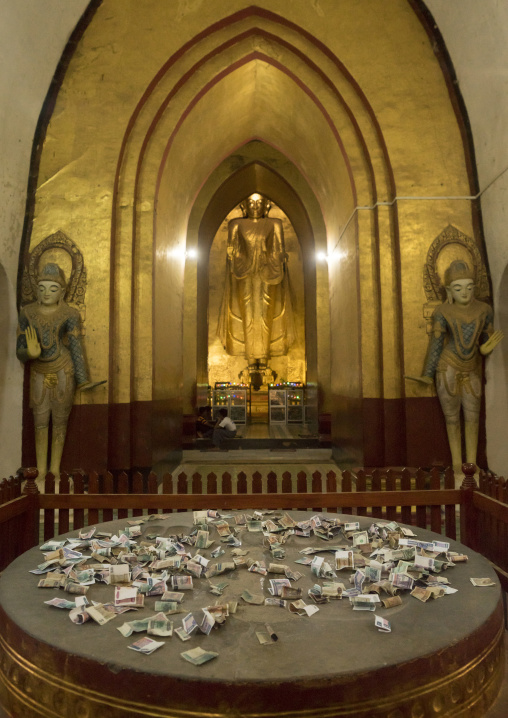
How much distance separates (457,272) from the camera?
5414mm

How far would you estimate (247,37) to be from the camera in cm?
652

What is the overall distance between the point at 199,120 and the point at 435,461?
5484 millimetres

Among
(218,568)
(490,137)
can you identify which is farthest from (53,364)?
(490,137)

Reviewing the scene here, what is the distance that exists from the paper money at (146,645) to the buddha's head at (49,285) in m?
4.69

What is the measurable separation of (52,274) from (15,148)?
1.49 m

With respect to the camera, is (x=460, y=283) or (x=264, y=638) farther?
(x=460, y=283)

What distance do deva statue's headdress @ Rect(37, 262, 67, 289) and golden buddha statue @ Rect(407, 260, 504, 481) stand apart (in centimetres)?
399

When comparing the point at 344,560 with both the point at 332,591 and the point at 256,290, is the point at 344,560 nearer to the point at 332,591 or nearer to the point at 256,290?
the point at 332,591

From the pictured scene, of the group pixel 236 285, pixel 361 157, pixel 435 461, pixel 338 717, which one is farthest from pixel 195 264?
pixel 338 717

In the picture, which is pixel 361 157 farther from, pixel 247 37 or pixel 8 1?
pixel 8 1

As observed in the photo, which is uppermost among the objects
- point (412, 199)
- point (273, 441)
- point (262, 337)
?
point (412, 199)

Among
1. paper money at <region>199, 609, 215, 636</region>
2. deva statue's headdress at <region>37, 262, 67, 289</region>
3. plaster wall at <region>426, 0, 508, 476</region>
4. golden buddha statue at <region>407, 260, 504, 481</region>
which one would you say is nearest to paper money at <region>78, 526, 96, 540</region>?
paper money at <region>199, 609, 215, 636</region>

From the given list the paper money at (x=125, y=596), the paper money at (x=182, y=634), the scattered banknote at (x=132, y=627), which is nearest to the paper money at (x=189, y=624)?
the paper money at (x=182, y=634)

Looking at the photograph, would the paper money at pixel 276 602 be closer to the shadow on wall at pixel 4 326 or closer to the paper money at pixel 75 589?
the paper money at pixel 75 589
